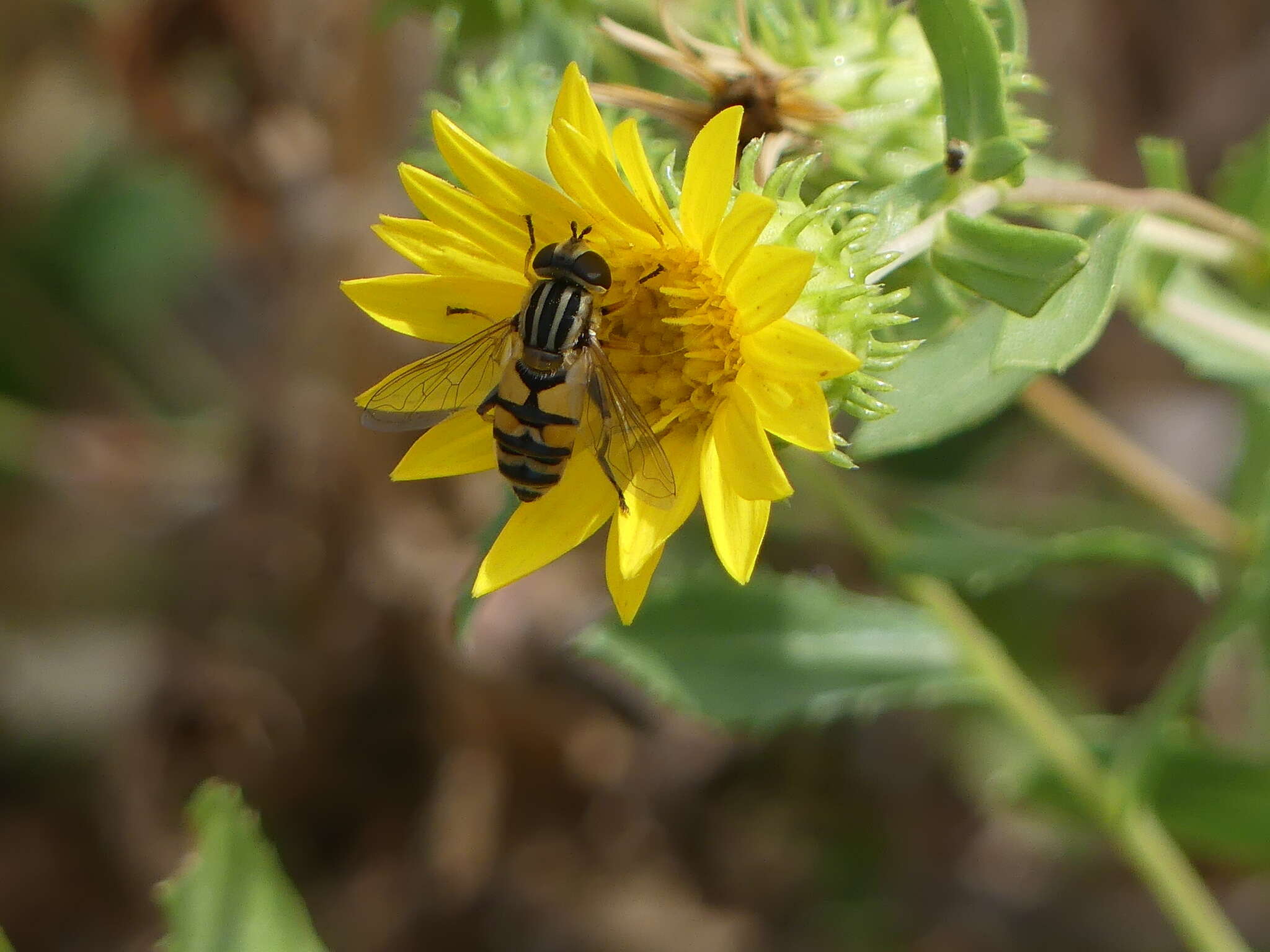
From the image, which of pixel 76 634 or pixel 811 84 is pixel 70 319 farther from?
pixel 811 84

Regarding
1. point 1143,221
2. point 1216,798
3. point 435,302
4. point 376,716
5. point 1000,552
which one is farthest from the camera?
point 376,716

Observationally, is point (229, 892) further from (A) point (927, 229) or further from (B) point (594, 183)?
(A) point (927, 229)

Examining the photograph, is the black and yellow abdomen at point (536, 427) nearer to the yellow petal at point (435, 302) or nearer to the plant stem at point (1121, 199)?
the yellow petal at point (435, 302)

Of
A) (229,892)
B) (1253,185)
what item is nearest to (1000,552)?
(1253,185)

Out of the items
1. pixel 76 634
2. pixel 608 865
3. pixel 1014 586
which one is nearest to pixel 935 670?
pixel 1014 586

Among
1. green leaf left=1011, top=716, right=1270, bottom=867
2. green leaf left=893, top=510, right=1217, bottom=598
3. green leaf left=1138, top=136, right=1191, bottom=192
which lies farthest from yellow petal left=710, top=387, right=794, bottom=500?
green leaf left=1011, top=716, right=1270, bottom=867

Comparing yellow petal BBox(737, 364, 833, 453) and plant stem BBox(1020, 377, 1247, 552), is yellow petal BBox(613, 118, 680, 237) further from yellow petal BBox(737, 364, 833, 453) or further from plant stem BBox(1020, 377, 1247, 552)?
plant stem BBox(1020, 377, 1247, 552)
